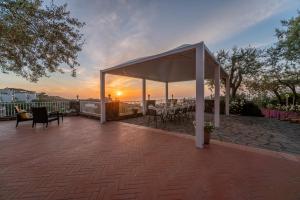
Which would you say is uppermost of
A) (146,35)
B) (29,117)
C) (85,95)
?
(146,35)

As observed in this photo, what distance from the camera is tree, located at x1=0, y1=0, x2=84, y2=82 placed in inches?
125

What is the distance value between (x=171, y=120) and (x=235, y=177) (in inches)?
228

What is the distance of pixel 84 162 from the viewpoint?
3301mm

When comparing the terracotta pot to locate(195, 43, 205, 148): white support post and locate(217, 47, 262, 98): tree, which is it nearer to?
locate(195, 43, 205, 148): white support post

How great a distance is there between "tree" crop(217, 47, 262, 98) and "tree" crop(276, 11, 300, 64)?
1650 mm

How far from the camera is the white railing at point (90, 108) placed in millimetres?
9400

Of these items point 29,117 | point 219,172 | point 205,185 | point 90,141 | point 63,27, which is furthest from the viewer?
point 29,117

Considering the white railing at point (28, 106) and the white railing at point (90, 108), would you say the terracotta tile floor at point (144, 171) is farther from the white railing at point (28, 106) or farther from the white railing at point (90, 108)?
the white railing at point (28, 106)

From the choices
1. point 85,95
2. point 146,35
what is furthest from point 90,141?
point 85,95

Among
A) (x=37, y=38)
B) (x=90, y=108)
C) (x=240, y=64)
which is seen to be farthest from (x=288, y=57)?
(x=37, y=38)

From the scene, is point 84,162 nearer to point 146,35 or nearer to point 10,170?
point 10,170

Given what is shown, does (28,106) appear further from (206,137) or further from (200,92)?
(206,137)

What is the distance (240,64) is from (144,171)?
12.7m

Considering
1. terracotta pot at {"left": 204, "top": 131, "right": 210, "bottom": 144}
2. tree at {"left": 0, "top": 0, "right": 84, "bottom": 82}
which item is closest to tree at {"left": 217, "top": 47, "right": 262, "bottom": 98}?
terracotta pot at {"left": 204, "top": 131, "right": 210, "bottom": 144}
